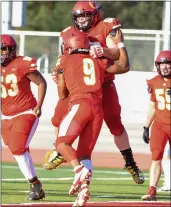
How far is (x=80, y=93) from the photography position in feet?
36.8

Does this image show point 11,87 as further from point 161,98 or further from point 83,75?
point 161,98

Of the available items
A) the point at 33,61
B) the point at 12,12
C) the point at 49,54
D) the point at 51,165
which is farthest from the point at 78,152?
the point at 49,54

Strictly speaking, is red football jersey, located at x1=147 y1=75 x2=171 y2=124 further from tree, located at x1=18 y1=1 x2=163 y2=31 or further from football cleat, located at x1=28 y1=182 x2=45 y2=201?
tree, located at x1=18 y1=1 x2=163 y2=31

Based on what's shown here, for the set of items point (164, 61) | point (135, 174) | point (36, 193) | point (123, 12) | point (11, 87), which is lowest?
point (36, 193)

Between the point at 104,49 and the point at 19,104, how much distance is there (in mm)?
2089

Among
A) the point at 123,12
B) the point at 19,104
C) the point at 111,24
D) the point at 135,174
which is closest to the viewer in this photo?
the point at 111,24

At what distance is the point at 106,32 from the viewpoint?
38.4 feet

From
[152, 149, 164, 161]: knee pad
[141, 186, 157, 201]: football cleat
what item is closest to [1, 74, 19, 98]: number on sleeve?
[152, 149, 164, 161]: knee pad

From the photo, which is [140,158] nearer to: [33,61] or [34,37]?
[34,37]

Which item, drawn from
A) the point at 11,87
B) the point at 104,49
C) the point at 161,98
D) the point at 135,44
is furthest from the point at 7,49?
the point at 135,44

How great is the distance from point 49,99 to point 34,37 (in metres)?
1.43

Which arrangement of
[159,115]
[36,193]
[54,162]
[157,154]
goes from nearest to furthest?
[54,162] < [36,193] < [157,154] < [159,115]

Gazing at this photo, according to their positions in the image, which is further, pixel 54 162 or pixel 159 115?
pixel 159 115

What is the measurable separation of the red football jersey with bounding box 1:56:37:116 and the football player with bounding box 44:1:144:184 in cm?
45
